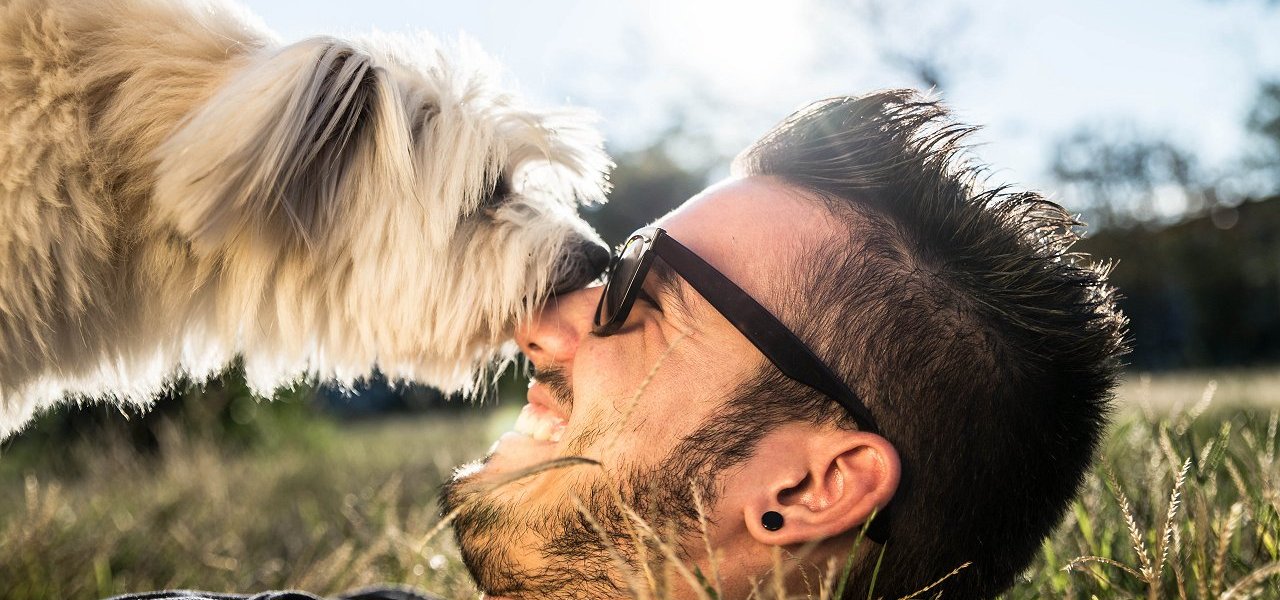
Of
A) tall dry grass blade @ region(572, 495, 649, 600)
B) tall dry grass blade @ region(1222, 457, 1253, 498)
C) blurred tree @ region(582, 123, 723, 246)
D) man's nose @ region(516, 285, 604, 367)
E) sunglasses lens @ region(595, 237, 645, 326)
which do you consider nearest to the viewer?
tall dry grass blade @ region(572, 495, 649, 600)

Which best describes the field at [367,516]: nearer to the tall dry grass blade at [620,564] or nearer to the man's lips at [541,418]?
the tall dry grass blade at [620,564]

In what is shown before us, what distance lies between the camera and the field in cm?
213

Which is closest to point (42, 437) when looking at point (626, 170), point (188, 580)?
point (188, 580)

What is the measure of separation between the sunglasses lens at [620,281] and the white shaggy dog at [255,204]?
24 centimetres

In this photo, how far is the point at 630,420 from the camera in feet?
7.41

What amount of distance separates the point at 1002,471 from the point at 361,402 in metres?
23.1

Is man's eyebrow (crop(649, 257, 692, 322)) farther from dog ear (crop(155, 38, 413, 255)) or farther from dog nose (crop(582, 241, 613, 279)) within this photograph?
dog ear (crop(155, 38, 413, 255))

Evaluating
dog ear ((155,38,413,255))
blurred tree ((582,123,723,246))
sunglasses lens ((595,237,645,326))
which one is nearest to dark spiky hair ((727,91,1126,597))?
sunglasses lens ((595,237,645,326))

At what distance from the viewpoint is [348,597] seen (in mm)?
2436

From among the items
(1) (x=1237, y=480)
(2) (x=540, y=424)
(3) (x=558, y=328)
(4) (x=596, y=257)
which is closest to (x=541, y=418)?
(2) (x=540, y=424)

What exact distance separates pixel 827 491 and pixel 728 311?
0.50 metres

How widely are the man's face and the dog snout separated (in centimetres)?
21

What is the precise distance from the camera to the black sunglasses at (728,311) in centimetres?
218

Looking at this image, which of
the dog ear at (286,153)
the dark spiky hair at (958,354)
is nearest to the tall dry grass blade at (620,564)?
the dark spiky hair at (958,354)
